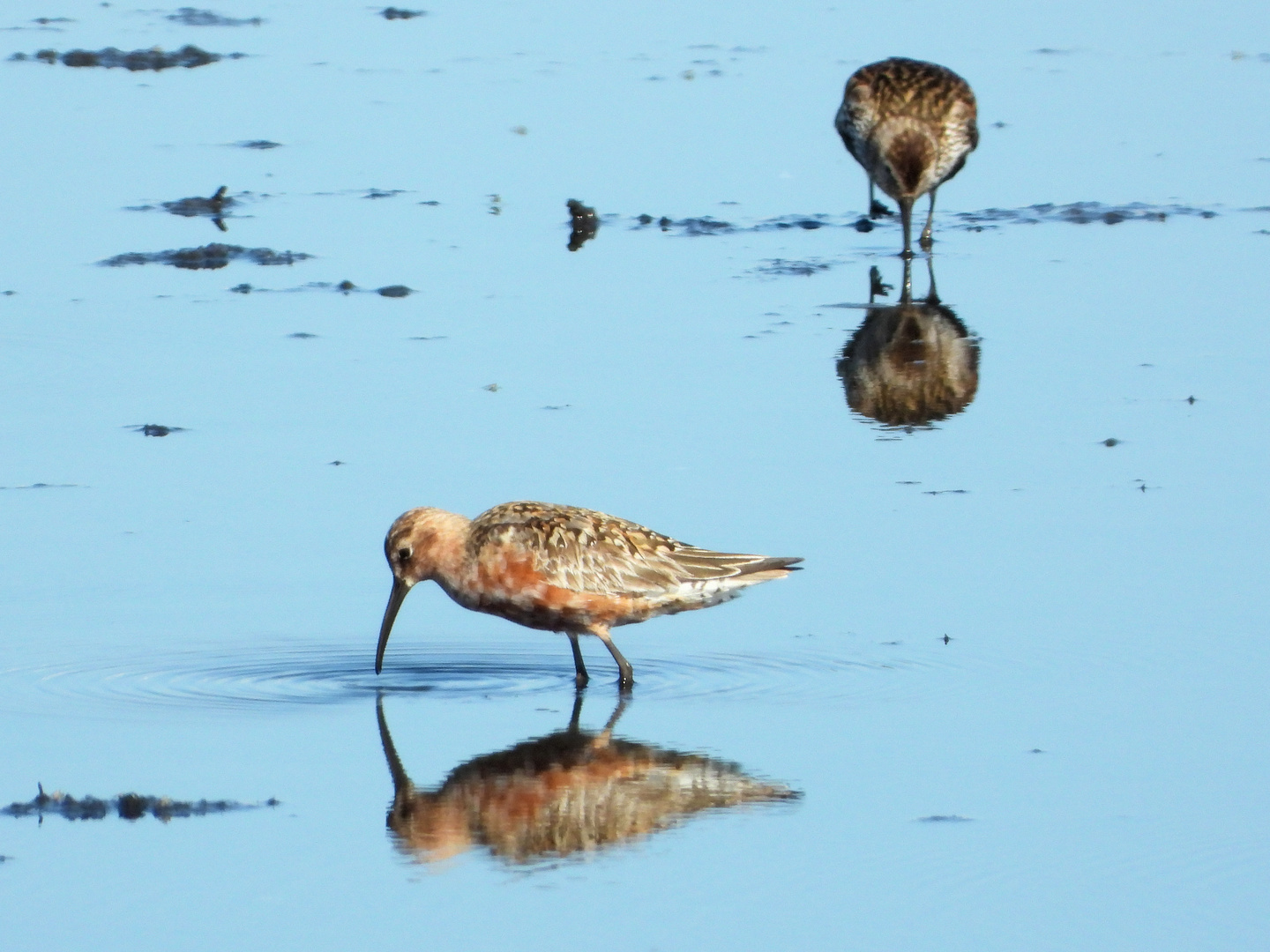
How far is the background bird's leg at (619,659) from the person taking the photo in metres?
8.67

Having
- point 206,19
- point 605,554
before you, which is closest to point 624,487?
point 605,554

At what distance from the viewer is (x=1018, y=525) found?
9.89 meters

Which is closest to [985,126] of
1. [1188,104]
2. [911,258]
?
[1188,104]

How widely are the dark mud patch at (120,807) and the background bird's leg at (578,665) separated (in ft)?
6.17

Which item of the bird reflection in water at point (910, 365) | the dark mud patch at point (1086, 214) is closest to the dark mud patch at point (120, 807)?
the bird reflection in water at point (910, 365)

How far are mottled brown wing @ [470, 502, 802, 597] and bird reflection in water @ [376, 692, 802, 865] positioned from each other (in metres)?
1.09

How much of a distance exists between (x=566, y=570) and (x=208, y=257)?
6246 mm

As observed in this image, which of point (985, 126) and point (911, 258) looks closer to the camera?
point (911, 258)

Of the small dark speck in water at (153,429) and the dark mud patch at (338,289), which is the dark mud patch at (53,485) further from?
the dark mud patch at (338,289)

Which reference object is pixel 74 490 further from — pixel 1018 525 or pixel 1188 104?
pixel 1188 104

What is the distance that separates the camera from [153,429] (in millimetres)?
11234

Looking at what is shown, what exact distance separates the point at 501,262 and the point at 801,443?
3.76 m

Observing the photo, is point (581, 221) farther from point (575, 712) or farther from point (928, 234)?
point (575, 712)

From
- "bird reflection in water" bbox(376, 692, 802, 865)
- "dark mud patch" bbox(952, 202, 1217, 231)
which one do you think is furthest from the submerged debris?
"bird reflection in water" bbox(376, 692, 802, 865)
